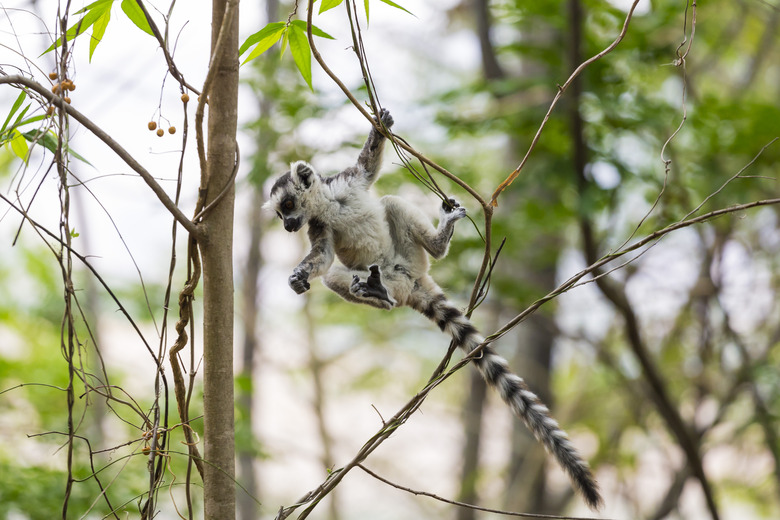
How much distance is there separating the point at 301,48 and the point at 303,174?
142 cm

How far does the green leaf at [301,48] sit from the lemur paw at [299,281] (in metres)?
0.95

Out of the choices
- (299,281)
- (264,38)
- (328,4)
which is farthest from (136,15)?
(299,281)

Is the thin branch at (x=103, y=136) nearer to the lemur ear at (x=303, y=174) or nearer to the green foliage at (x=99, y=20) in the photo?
the green foliage at (x=99, y=20)

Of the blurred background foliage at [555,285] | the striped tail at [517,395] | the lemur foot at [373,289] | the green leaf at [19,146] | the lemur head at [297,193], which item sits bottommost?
the striped tail at [517,395]

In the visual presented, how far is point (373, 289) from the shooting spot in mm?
3363

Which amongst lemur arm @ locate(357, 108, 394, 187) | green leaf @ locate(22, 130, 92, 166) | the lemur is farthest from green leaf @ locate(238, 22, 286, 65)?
lemur arm @ locate(357, 108, 394, 187)

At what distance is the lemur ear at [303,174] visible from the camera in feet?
13.2

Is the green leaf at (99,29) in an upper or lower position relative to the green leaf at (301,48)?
upper

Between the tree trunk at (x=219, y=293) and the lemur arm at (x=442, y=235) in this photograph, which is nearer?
the tree trunk at (x=219, y=293)

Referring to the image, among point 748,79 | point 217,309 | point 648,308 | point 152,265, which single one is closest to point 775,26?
point 748,79

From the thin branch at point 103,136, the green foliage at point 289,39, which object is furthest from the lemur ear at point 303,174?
the thin branch at point 103,136

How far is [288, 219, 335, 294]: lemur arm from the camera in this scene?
129 inches

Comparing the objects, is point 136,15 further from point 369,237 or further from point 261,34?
point 369,237

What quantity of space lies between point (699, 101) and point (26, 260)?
9.00 metres
